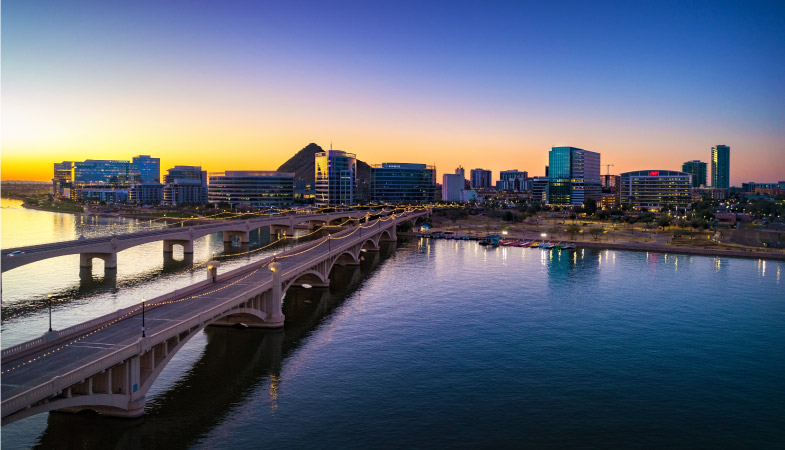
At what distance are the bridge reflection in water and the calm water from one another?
12 centimetres

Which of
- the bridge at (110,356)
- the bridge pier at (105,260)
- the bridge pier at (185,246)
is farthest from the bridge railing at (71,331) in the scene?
the bridge pier at (185,246)

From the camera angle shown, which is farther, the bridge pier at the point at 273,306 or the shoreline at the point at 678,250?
the shoreline at the point at 678,250

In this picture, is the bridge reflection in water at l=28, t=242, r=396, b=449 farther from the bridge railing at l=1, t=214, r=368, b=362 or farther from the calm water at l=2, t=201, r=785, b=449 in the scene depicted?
the bridge railing at l=1, t=214, r=368, b=362

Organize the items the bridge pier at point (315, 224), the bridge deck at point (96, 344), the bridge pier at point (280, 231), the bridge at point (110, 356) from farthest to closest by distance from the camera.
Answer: the bridge pier at point (315, 224), the bridge pier at point (280, 231), the bridge deck at point (96, 344), the bridge at point (110, 356)

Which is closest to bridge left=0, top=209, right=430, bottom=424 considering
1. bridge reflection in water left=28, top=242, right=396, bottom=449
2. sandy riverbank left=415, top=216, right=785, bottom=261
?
bridge reflection in water left=28, top=242, right=396, bottom=449

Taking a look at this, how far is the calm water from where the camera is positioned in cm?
3281

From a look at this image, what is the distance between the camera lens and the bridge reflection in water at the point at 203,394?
3075 cm

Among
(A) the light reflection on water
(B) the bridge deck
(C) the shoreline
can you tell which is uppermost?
(B) the bridge deck

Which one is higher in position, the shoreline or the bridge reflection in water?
the shoreline

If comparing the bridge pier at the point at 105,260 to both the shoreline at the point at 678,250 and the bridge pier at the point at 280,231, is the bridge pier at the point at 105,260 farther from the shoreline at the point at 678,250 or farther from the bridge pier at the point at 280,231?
the shoreline at the point at 678,250

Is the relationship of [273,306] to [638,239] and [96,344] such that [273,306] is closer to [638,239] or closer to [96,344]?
[96,344]

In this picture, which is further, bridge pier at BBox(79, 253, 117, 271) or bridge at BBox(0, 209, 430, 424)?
bridge pier at BBox(79, 253, 117, 271)

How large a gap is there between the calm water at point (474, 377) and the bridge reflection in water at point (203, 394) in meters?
0.12

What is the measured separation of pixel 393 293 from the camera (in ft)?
251
